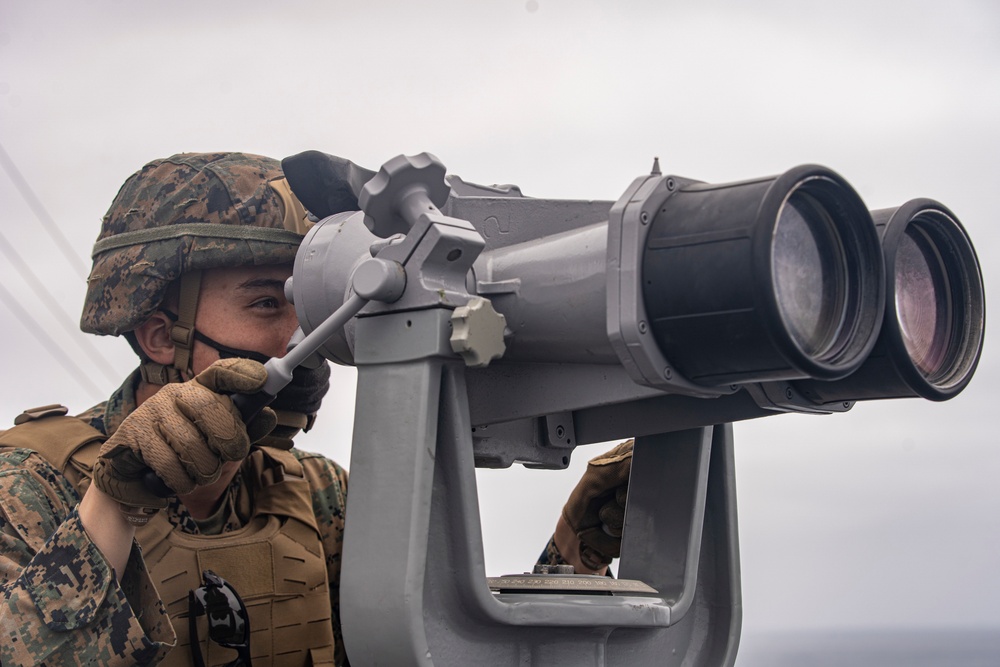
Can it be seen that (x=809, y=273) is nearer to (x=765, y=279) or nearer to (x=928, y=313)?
(x=765, y=279)

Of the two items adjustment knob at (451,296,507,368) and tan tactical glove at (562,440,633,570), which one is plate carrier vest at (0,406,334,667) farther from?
adjustment knob at (451,296,507,368)

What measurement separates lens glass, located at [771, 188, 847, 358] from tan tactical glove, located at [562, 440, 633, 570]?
3.95 feet

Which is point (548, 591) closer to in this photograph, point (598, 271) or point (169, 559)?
point (598, 271)

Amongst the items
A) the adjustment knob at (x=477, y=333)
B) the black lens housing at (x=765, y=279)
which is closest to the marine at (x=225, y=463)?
the adjustment knob at (x=477, y=333)

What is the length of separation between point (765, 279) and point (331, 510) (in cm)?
236


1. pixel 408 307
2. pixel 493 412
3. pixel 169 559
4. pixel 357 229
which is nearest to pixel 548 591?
pixel 493 412

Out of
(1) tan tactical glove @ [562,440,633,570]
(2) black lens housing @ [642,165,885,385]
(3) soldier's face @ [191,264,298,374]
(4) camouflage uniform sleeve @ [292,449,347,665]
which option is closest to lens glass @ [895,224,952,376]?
(2) black lens housing @ [642,165,885,385]

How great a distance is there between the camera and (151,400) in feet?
9.02

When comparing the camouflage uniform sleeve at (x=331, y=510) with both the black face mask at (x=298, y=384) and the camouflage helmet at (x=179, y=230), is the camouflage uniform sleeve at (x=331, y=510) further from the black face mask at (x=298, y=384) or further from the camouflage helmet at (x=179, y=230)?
the camouflage helmet at (x=179, y=230)

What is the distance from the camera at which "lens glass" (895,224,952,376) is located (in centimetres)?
244

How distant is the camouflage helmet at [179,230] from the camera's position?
371 cm

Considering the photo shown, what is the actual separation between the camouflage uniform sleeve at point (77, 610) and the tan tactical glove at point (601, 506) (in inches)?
49.1

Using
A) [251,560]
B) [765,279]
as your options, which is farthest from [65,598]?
[765,279]

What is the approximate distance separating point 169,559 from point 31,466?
1.51ft
